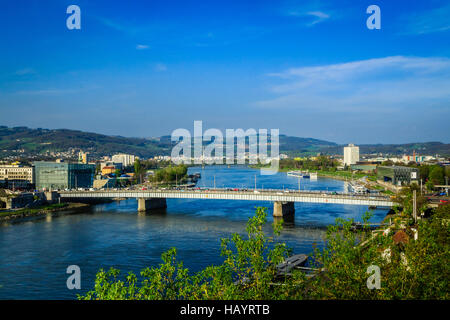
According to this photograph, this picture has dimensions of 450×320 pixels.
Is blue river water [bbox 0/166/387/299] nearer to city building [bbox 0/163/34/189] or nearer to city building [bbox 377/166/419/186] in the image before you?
city building [bbox 377/166/419/186]

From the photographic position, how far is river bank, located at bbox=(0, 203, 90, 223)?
80.0 ft

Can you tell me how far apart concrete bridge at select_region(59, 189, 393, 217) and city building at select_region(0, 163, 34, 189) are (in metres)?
9.84

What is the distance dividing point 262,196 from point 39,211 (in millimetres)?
15347

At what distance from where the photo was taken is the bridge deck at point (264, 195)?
23598 mm

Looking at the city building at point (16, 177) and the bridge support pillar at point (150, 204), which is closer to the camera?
the bridge support pillar at point (150, 204)

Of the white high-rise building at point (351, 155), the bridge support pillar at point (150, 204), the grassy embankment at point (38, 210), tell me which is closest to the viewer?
the grassy embankment at point (38, 210)

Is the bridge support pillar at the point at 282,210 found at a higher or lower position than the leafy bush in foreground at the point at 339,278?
lower

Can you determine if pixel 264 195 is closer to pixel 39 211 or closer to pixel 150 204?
pixel 150 204

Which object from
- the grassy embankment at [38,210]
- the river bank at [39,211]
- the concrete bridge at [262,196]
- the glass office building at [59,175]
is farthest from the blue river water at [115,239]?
the glass office building at [59,175]

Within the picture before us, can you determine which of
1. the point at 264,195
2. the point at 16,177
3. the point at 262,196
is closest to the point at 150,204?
the point at 262,196

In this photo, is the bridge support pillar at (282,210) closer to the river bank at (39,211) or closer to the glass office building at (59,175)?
the river bank at (39,211)

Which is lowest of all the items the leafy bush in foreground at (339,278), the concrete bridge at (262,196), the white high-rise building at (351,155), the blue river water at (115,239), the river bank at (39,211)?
the blue river water at (115,239)

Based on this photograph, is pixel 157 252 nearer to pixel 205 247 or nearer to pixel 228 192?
pixel 205 247
